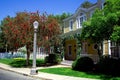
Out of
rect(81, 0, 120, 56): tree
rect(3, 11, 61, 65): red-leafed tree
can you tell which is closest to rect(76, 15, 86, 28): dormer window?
rect(3, 11, 61, 65): red-leafed tree

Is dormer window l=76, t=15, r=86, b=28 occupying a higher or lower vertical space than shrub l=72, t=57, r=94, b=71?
higher

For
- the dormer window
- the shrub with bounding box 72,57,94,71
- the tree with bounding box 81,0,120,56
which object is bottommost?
the shrub with bounding box 72,57,94,71

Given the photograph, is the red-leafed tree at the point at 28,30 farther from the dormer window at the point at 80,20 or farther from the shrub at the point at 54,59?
the dormer window at the point at 80,20

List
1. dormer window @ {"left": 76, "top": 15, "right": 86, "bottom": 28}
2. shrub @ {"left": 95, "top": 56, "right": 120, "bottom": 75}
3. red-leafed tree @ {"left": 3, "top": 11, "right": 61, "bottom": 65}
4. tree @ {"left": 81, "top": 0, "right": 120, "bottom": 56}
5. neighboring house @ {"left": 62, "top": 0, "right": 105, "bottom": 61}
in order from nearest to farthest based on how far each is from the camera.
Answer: tree @ {"left": 81, "top": 0, "right": 120, "bottom": 56} → shrub @ {"left": 95, "top": 56, "right": 120, "bottom": 75} → red-leafed tree @ {"left": 3, "top": 11, "right": 61, "bottom": 65} → neighboring house @ {"left": 62, "top": 0, "right": 105, "bottom": 61} → dormer window @ {"left": 76, "top": 15, "right": 86, "bottom": 28}

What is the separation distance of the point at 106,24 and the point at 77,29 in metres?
16.1

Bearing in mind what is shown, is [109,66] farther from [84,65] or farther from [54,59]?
[54,59]

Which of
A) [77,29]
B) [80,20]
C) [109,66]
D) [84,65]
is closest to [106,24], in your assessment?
[109,66]

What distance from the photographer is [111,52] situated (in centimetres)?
2567

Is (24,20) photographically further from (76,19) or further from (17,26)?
(76,19)

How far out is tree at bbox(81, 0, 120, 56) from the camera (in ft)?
52.7

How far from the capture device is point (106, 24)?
16984 millimetres

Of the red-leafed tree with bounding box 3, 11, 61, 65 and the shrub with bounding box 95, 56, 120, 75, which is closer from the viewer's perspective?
the shrub with bounding box 95, 56, 120, 75

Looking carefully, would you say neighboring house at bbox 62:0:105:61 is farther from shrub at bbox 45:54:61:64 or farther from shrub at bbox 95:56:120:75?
shrub at bbox 95:56:120:75

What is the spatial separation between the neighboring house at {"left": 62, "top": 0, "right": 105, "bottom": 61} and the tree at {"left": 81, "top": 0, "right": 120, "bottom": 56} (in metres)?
9.98
